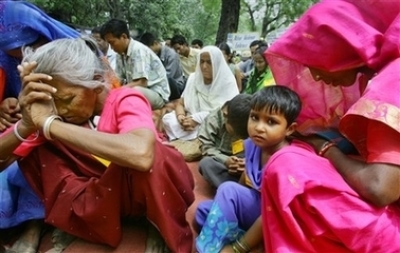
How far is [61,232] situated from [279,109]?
3.55ft

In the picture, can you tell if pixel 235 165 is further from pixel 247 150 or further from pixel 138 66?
pixel 138 66

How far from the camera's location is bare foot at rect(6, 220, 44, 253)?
6.50ft

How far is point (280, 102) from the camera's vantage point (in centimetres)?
187

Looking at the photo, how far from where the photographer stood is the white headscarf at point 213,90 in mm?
4453

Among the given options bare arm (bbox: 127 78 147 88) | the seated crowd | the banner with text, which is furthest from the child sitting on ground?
the banner with text

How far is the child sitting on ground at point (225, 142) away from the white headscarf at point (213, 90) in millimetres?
1098

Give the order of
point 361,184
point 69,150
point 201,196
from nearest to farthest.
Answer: point 361,184, point 69,150, point 201,196

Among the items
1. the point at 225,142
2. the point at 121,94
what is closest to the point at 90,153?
the point at 121,94

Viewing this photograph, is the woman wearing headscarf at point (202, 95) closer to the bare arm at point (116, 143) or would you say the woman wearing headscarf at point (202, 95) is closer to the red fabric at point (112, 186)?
the red fabric at point (112, 186)

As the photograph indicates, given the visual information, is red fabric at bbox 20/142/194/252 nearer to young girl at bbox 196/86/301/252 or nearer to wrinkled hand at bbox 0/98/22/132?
young girl at bbox 196/86/301/252

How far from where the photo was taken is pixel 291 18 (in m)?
26.6

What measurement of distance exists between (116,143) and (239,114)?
115 cm

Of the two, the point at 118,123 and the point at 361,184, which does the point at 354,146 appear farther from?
the point at 118,123

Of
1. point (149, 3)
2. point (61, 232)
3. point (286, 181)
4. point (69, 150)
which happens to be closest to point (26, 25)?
point (69, 150)
